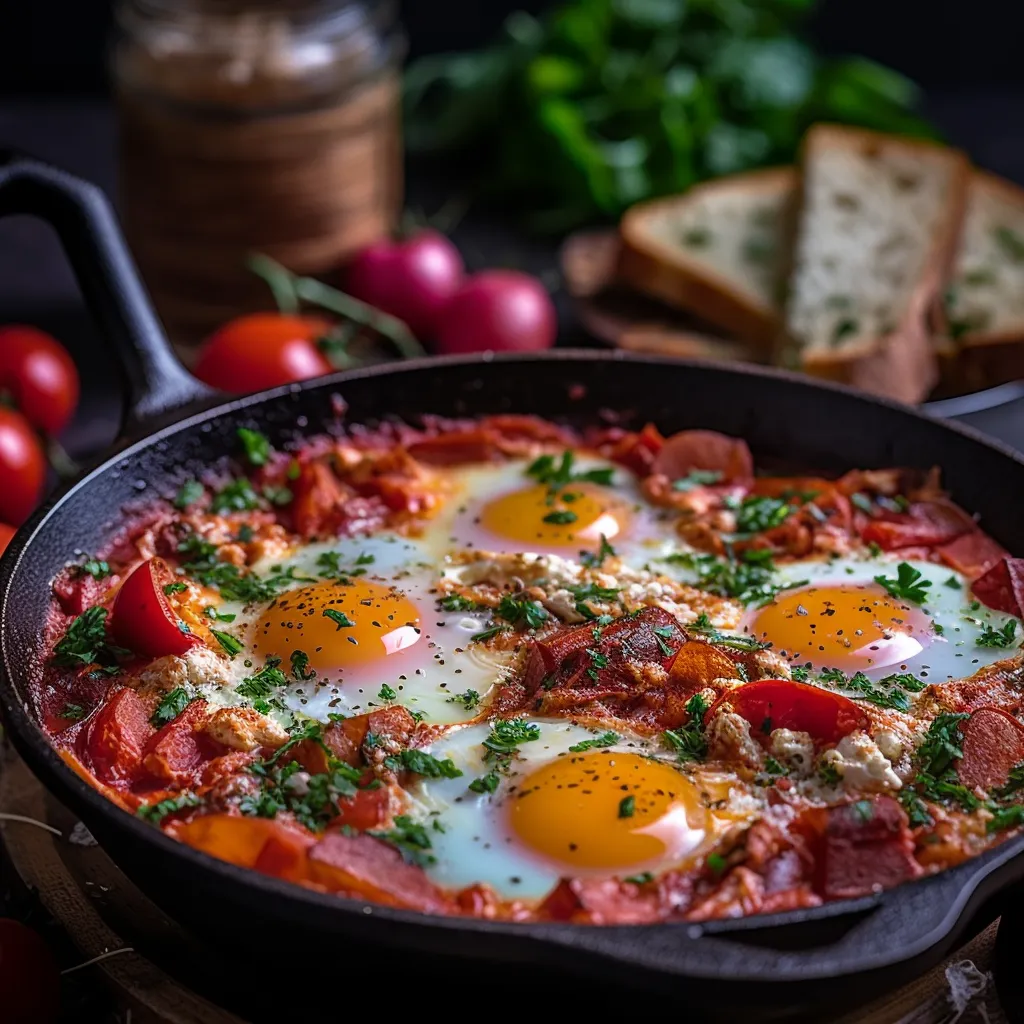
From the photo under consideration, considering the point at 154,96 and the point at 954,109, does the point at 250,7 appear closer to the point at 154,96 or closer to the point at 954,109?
the point at 154,96

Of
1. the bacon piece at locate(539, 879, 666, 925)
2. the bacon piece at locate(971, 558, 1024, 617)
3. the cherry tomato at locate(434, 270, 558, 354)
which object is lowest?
the cherry tomato at locate(434, 270, 558, 354)

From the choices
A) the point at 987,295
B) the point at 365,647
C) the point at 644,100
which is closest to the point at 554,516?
the point at 365,647

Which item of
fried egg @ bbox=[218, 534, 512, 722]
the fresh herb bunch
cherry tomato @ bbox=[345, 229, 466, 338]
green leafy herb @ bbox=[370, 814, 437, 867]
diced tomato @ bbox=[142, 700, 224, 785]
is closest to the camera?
green leafy herb @ bbox=[370, 814, 437, 867]

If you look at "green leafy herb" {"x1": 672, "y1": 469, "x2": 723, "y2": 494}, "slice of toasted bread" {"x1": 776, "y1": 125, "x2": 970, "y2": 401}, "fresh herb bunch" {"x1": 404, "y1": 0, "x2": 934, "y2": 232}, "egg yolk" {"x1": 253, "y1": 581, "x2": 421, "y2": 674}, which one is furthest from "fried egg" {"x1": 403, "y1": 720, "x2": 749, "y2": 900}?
"fresh herb bunch" {"x1": 404, "y1": 0, "x2": 934, "y2": 232}

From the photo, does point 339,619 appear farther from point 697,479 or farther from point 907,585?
point 907,585

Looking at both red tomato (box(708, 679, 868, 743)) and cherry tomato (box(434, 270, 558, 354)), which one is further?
cherry tomato (box(434, 270, 558, 354))

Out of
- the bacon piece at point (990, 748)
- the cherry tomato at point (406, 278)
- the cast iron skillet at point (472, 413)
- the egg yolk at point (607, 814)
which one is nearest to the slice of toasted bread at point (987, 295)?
the cast iron skillet at point (472, 413)

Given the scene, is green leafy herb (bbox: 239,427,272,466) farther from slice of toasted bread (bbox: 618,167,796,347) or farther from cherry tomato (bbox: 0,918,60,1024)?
slice of toasted bread (bbox: 618,167,796,347)
